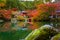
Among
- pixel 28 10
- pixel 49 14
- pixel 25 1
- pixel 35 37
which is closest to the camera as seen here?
pixel 35 37

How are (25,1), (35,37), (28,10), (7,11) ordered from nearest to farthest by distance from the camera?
(35,37) → (7,11) → (28,10) → (25,1)

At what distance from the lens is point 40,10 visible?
20.0 m

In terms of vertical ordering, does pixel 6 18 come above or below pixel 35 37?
below

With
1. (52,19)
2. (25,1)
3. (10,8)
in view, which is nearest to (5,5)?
(10,8)

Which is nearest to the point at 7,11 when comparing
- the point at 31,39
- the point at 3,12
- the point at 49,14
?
the point at 3,12

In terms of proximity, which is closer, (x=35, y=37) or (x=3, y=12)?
(x=35, y=37)

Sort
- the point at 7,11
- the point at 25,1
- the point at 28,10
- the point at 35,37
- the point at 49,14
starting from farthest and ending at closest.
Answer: the point at 25,1
the point at 28,10
the point at 7,11
the point at 49,14
the point at 35,37

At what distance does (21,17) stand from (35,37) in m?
16.6

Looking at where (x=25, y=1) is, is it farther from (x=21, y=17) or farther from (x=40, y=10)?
(x=40, y=10)

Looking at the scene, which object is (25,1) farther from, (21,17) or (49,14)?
(49,14)

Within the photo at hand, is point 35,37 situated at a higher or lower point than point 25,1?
higher

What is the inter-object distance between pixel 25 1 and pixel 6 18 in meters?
5.72

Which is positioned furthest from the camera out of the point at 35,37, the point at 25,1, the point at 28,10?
the point at 25,1

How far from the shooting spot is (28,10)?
2364cm
